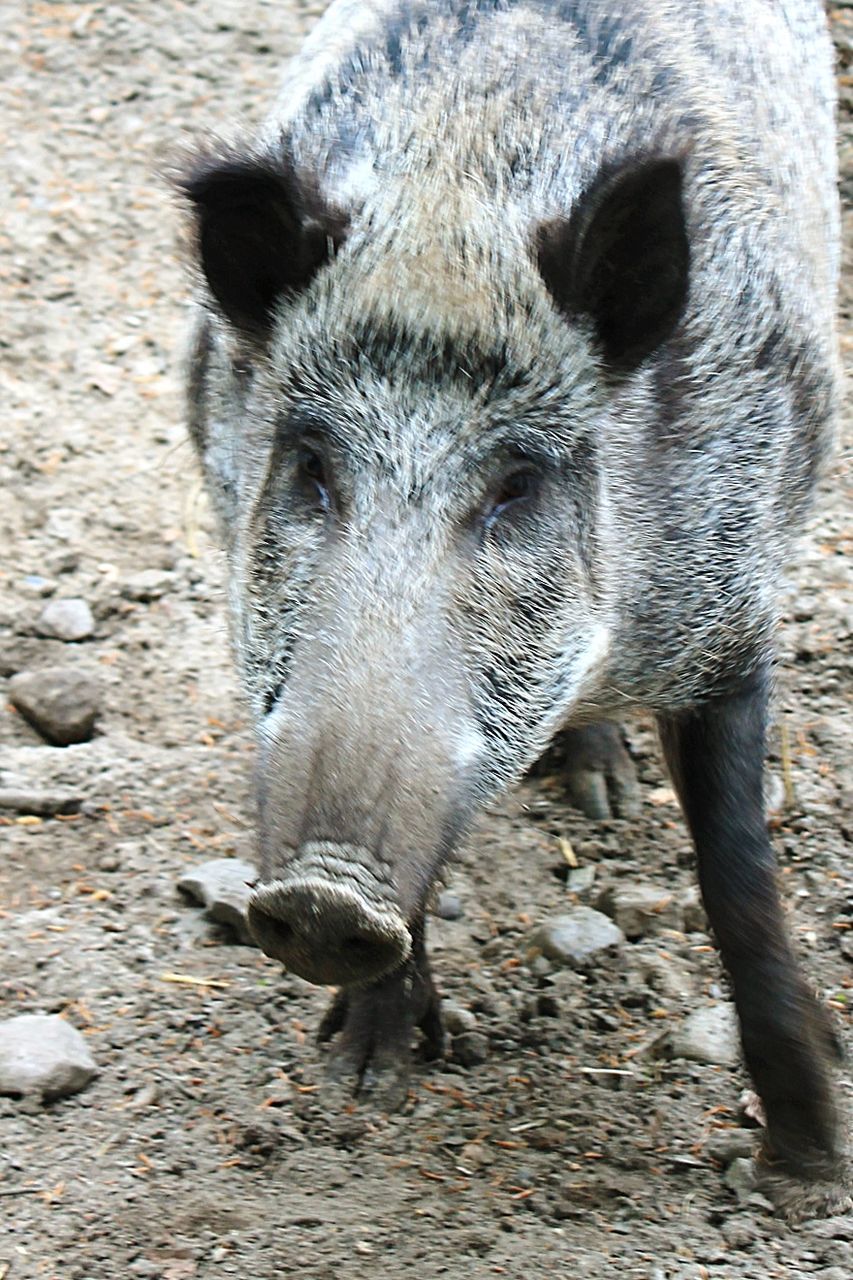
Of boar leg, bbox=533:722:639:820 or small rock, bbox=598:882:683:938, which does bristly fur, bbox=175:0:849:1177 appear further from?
boar leg, bbox=533:722:639:820

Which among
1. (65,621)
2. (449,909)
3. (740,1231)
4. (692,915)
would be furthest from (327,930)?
(65,621)

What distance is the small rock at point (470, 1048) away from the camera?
13.0ft

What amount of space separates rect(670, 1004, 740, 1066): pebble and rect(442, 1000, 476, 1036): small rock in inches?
18.3

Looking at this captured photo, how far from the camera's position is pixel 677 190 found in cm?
305

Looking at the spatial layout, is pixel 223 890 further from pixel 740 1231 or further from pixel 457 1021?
pixel 740 1231

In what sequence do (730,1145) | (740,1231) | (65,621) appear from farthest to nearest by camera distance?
(65,621) → (730,1145) → (740,1231)

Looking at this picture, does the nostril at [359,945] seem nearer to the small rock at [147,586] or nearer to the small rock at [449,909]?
the small rock at [449,909]

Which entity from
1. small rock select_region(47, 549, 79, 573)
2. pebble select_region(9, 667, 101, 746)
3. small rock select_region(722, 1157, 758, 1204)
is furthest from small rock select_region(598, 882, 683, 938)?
small rock select_region(47, 549, 79, 573)

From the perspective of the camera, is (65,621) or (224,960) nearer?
(224,960)

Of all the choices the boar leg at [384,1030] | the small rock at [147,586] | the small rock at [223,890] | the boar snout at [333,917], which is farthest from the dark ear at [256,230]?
the small rock at [147,586]

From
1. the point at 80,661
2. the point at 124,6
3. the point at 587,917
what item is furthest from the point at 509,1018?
A: the point at 124,6

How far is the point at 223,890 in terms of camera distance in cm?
430

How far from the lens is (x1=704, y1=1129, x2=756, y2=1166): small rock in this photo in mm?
3609

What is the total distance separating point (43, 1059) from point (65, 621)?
71.5 inches
